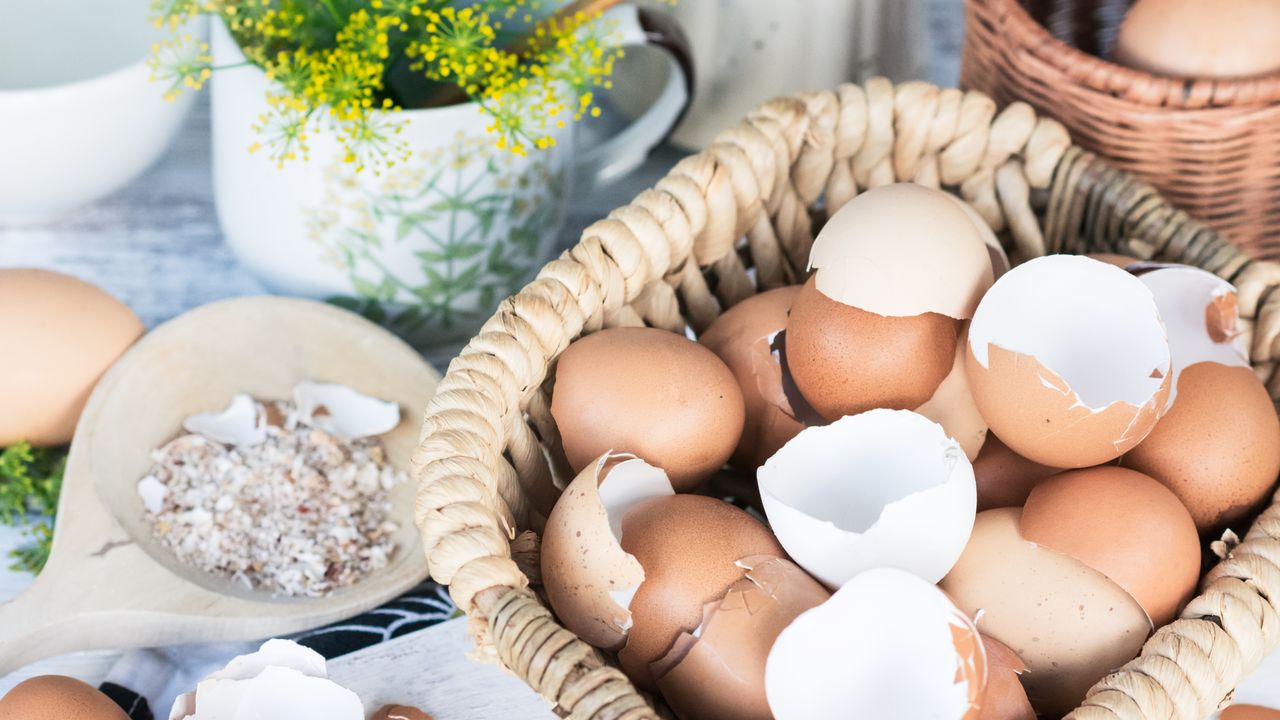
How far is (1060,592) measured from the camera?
53cm

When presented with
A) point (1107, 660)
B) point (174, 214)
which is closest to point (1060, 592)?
point (1107, 660)

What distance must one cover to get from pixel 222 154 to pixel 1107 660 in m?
0.62

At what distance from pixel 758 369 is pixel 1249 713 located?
1.01 feet

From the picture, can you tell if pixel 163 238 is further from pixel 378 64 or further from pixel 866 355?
Answer: pixel 866 355

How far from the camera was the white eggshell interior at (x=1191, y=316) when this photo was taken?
0.62 meters

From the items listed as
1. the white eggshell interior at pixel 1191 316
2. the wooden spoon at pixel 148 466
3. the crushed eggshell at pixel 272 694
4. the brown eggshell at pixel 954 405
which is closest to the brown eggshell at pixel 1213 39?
the white eggshell interior at pixel 1191 316

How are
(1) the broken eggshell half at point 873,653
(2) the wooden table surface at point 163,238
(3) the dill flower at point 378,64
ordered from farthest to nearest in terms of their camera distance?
(2) the wooden table surface at point 163,238, (3) the dill flower at point 378,64, (1) the broken eggshell half at point 873,653

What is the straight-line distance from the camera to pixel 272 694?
1.85 feet

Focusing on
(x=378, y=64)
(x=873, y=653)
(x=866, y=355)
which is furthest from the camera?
(x=378, y=64)

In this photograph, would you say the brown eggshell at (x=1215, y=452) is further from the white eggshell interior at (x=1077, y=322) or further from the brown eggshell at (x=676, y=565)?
the brown eggshell at (x=676, y=565)

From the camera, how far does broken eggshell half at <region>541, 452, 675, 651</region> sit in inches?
20.3

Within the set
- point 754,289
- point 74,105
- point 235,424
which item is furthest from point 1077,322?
point 74,105

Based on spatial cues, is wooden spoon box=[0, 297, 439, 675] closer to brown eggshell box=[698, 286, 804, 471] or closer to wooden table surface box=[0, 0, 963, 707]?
wooden table surface box=[0, 0, 963, 707]

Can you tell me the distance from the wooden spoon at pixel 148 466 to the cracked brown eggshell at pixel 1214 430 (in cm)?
42
